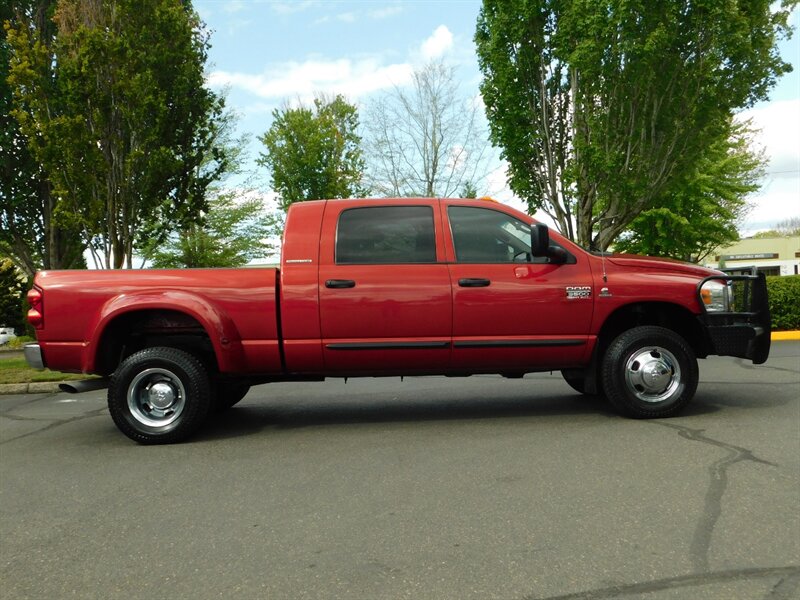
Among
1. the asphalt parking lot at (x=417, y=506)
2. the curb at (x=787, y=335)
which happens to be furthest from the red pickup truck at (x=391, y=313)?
the curb at (x=787, y=335)

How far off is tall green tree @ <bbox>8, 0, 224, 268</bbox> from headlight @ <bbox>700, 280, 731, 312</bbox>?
1242cm

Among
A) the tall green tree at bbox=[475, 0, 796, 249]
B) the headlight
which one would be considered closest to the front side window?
the headlight

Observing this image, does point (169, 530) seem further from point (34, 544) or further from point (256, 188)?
point (256, 188)

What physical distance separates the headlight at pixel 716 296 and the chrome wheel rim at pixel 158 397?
15.1 ft

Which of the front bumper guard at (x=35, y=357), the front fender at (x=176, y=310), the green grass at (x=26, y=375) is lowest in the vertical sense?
the green grass at (x=26, y=375)

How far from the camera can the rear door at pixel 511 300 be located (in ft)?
19.5

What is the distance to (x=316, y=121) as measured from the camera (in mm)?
30328

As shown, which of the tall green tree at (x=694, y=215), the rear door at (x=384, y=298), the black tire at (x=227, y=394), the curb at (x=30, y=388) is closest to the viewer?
the rear door at (x=384, y=298)

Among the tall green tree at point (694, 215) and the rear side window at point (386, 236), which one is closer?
the rear side window at point (386, 236)

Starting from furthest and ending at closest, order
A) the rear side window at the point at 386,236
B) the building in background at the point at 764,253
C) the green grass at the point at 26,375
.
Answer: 1. the building in background at the point at 764,253
2. the green grass at the point at 26,375
3. the rear side window at the point at 386,236

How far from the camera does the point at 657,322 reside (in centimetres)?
654

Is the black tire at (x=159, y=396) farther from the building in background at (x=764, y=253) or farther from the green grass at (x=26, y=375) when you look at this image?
the building in background at (x=764, y=253)

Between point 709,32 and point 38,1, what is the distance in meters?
17.5

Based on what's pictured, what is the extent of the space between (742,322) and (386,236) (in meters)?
3.27
